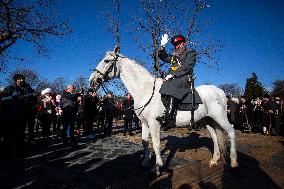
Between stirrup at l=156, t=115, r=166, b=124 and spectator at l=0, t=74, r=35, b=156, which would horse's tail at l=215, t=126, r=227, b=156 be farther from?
spectator at l=0, t=74, r=35, b=156

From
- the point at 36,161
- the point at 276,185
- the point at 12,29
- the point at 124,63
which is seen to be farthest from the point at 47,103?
the point at 276,185

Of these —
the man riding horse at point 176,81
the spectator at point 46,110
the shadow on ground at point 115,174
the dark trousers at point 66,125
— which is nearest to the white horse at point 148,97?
the man riding horse at point 176,81

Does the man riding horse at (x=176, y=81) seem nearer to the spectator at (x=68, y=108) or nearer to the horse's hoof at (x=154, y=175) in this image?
the horse's hoof at (x=154, y=175)

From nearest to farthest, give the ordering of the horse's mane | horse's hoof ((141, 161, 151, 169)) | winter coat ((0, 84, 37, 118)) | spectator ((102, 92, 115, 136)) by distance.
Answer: horse's hoof ((141, 161, 151, 169)) < the horse's mane < winter coat ((0, 84, 37, 118)) < spectator ((102, 92, 115, 136))

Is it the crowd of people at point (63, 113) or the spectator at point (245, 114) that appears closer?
the crowd of people at point (63, 113)

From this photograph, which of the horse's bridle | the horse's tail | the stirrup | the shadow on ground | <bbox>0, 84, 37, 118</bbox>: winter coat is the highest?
the horse's bridle

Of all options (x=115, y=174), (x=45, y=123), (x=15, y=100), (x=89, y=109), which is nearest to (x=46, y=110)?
(x=45, y=123)

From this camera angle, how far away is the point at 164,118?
6.39m

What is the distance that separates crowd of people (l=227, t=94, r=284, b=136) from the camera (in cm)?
1589

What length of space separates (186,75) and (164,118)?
1.18 m

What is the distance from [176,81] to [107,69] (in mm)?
1839

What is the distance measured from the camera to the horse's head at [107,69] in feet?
23.4

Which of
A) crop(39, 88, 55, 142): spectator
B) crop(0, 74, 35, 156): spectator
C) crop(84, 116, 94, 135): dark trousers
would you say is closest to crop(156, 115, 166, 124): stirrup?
crop(0, 74, 35, 156): spectator

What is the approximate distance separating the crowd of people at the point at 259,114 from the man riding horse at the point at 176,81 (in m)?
11.3
